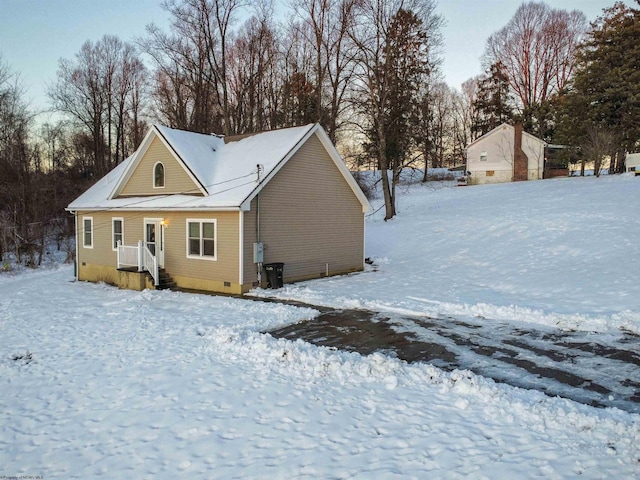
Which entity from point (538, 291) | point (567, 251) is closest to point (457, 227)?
point (567, 251)

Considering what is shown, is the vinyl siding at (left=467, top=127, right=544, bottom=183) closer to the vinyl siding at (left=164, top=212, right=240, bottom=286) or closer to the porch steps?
the vinyl siding at (left=164, top=212, right=240, bottom=286)

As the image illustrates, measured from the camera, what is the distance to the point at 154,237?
55.5 ft

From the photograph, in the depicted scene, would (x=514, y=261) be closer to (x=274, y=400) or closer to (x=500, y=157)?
(x=274, y=400)

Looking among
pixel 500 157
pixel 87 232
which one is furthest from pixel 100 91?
pixel 500 157

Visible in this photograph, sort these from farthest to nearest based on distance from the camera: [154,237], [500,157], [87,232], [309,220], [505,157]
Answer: [500,157] → [505,157] → [87,232] → [154,237] → [309,220]

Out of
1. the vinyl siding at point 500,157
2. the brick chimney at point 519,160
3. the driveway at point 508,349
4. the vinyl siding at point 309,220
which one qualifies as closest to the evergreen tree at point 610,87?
the vinyl siding at point 500,157

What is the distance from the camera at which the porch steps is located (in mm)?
15809

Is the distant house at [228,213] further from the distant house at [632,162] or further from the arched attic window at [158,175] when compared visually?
the distant house at [632,162]

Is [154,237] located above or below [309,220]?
below

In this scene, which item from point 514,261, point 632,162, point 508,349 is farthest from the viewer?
point 632,162

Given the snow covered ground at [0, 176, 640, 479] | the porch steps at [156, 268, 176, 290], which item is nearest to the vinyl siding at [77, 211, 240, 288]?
the porch steps at [156, 268, 176, 290]

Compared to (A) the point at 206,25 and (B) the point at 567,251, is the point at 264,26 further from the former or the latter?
(B) the point at 567,251

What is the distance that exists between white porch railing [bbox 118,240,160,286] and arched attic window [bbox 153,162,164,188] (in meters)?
2.34

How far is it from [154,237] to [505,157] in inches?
1285
